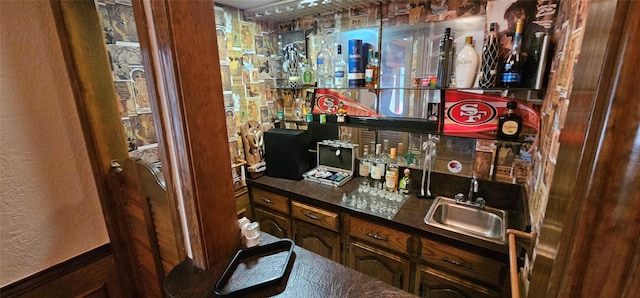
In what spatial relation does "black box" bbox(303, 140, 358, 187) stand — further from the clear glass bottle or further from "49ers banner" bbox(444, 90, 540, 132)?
"49ers banner" bbox(444, 90, 540, 132)

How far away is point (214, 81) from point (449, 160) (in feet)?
5.19

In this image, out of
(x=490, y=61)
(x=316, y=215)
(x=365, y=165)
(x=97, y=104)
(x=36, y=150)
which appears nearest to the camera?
(x=36, y=150)

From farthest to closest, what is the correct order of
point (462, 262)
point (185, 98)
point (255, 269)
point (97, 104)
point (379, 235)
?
1. point (379, 235)
2. point (462, 262)
3. point (97, 104)
4. point (255, 269)
5. point (185, 98)

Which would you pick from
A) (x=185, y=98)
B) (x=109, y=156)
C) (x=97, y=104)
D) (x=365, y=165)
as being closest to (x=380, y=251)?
(x=365, y=165)

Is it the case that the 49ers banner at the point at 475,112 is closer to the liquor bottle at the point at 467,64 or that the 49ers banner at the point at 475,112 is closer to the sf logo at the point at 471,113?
the sf logo at the point at 471,113

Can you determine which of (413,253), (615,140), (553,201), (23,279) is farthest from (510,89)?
(23,279)

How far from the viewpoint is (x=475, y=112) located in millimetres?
1640

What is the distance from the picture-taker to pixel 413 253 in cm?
147

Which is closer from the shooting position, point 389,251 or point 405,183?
point 389,251

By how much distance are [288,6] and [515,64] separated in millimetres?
1438

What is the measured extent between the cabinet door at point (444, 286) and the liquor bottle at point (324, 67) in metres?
1.47

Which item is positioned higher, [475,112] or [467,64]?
[467,64]

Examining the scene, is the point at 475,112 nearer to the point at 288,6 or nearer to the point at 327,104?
the point at 327,104

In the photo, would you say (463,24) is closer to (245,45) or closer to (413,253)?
(413,253)
